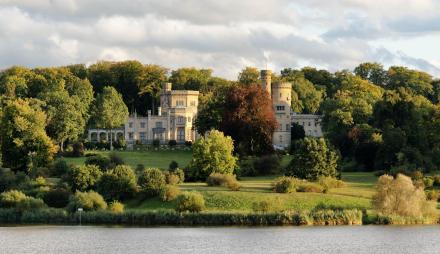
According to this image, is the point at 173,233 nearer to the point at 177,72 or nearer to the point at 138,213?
the point at 138,213

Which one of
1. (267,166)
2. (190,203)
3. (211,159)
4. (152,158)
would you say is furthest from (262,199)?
(152,158)

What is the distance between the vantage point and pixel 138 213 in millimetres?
60281

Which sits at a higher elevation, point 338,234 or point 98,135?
point 98,135

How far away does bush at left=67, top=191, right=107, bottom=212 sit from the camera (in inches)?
2456

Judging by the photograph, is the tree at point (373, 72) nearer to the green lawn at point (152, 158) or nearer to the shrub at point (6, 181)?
the green lawn at point (152, 158)

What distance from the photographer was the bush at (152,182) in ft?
220

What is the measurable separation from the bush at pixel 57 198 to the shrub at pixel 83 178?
1747 mm

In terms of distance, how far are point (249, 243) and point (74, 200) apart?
1742 centimetres

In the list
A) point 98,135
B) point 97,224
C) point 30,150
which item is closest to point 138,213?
point 97,224

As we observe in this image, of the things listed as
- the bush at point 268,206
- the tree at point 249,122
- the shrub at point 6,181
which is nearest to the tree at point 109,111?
the tree at point 249,122

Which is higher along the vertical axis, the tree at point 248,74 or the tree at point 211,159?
the tree at point 248,74

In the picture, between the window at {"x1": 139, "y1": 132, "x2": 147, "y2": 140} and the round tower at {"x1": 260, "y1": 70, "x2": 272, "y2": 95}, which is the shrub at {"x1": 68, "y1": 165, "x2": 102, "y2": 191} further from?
the window at {"x1": 139, "y1": 132, "x2": 147, "y2": 140}

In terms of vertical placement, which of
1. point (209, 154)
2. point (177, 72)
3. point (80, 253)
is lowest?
point (80, 253)

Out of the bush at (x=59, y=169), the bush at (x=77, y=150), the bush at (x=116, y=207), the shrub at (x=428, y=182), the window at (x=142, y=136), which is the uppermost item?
the window at (x=142, y=136)
